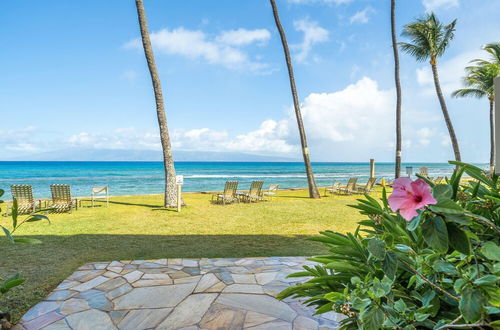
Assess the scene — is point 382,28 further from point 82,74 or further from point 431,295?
point 82,74

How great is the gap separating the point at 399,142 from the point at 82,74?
46.3 m

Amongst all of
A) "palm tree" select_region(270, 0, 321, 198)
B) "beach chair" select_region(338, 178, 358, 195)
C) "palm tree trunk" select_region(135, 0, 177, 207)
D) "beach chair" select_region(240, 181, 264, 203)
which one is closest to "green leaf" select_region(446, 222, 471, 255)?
"palm tree trunk" select_region(135, 0, 177, 207)

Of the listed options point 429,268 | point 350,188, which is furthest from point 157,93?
point 350,188

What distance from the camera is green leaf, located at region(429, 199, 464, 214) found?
64 cm

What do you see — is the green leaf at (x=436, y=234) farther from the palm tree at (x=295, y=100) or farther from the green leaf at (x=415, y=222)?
the palm tree at (x=295, y=100)

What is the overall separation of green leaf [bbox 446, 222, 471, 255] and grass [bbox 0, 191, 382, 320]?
3.84 m

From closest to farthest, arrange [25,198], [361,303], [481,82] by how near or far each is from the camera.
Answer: [361,303]
[25,198]
[481,82]

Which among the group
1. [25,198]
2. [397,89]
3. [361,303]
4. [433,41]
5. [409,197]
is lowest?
[25,198]

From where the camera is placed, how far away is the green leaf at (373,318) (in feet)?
2.97

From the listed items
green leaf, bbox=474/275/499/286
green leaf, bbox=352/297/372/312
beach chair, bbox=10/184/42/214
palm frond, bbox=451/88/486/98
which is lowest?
beach chair, bbox=10/184/42/214

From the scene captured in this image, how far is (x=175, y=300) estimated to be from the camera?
321 centimetres

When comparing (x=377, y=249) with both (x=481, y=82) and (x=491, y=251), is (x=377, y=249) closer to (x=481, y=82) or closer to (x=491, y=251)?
(x=491, y=251)

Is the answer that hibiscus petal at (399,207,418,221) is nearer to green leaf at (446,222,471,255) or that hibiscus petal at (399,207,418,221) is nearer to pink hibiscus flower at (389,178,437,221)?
pink hibiscus flower at (389,178,437,221)

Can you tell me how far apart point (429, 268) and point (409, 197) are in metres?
0.56
